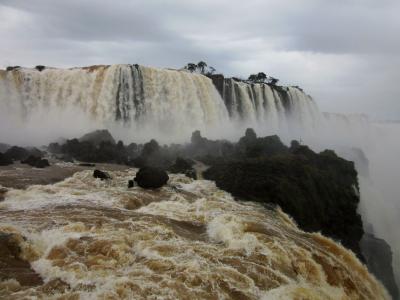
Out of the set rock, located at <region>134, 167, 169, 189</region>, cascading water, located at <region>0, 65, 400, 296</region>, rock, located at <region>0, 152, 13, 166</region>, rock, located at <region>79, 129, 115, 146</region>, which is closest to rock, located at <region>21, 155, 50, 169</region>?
rock, located at <region>0, 152, 13, 166</region>

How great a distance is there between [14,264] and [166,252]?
3.56m

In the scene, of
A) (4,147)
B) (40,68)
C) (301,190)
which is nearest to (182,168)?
(301,190)

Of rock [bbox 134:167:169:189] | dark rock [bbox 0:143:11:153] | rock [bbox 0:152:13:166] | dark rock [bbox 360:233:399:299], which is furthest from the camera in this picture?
dark rock [bbox 0:143:11:153]

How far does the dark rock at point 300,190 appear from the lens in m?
18.8

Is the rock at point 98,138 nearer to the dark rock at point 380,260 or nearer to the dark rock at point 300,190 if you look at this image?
the dark rock at point 300,190

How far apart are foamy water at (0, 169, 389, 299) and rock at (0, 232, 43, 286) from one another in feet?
0.54

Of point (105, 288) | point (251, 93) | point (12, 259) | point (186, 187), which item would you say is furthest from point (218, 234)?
point (251, 93)

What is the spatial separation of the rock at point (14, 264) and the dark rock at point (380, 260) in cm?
1416

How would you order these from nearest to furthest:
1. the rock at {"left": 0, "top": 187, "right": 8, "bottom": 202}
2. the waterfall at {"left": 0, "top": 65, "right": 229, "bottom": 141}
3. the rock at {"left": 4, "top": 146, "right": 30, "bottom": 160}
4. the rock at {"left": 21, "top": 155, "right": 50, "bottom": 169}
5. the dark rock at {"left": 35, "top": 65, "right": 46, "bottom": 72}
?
the rock at {"left": 0, "top": 187, "right": 8, "bottom": 202}
the rock at {"left": 21, "top": 155, "right": 50, "bottom": 169}
the rock at {"left": 4, "top": 146, "right": 30, "bottom": 160}
the waterfall at {"left": 0, "top": 65, "right": 229, "bottom": 141}
the dark rock at {"left": 35, "top": 65, "right": 46, "bottom": 72}

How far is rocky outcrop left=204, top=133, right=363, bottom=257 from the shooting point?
739 inches

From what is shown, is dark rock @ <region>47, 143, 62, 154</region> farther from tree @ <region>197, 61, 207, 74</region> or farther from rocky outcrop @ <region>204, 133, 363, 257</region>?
tree @ <region>197, 61, 207, 74</region>

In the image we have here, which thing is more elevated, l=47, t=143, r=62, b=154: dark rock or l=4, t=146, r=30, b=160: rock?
l=4, t=146, r=30, b=160: rock

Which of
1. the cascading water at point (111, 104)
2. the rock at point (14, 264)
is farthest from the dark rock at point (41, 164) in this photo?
the rock at point (14, 264)

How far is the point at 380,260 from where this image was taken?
19891 millimetres
